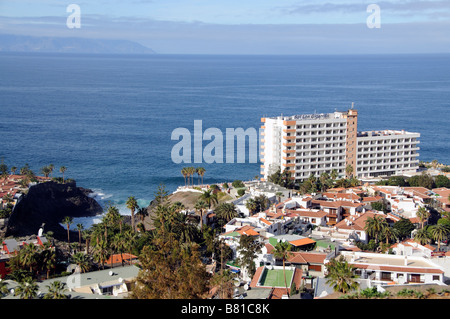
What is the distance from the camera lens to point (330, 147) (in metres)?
72.9

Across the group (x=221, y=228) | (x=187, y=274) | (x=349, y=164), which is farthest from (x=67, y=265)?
(x=349, y=164)

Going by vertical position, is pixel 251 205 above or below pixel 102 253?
above

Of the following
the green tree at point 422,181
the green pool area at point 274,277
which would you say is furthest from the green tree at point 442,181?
the green pool area at point 274,277

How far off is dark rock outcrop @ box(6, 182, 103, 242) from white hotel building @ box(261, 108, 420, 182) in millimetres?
23264

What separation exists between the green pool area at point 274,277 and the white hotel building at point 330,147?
3694cm

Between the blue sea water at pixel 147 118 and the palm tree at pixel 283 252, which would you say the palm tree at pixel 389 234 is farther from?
the blue sea water at pixel 147 118

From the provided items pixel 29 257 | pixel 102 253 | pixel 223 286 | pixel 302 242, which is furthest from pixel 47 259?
pixel 302 242

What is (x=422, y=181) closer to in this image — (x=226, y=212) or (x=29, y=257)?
(x=226, y=212)

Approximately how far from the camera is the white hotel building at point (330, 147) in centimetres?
7062

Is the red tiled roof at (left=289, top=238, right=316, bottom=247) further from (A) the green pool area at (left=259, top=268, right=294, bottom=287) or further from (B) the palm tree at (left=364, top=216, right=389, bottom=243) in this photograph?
(B) the palm tree at (left=364, top=216, right=389, bottom=243)

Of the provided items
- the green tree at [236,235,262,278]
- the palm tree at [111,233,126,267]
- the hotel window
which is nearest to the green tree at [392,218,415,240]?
the hotel window

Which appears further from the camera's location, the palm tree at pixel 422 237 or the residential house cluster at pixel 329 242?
the palm tree at pixel 422 237

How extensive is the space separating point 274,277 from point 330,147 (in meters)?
42.7
